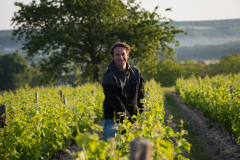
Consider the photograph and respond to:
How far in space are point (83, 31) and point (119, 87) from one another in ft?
53.7

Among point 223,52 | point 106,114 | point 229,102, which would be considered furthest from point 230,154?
point 223,52

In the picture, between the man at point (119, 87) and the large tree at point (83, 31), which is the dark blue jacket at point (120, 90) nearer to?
the man at point (119, 87)

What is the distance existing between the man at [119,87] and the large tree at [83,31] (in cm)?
1325

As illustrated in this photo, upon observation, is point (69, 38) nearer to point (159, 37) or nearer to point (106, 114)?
point (159, 37)

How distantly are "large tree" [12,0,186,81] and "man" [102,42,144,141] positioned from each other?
43.5ft

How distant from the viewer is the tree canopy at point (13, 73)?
5988 centimetres

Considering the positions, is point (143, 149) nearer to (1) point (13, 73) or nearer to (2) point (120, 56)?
(2) point (120, 56)

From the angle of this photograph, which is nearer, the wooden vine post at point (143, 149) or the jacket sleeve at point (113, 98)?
the wooden vine post at point (143, 149)

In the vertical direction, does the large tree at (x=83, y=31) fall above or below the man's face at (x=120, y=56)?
above

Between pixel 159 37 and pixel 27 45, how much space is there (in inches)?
421

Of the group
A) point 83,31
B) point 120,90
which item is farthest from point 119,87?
point 83,31

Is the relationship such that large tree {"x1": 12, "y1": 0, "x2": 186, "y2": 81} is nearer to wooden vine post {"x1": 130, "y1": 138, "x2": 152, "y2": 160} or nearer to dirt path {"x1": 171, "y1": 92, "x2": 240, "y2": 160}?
dirt path {"x1": 171, "y1": 92, "x2": 240, "y2": 160}

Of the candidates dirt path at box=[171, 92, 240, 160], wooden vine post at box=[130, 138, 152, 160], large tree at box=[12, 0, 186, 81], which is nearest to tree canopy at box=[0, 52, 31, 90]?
large tree at box=[12, 0, 186, 81]

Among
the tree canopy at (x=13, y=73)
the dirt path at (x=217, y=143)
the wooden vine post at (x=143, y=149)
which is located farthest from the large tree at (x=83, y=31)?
the tree canopy at (x=13, y=73)
